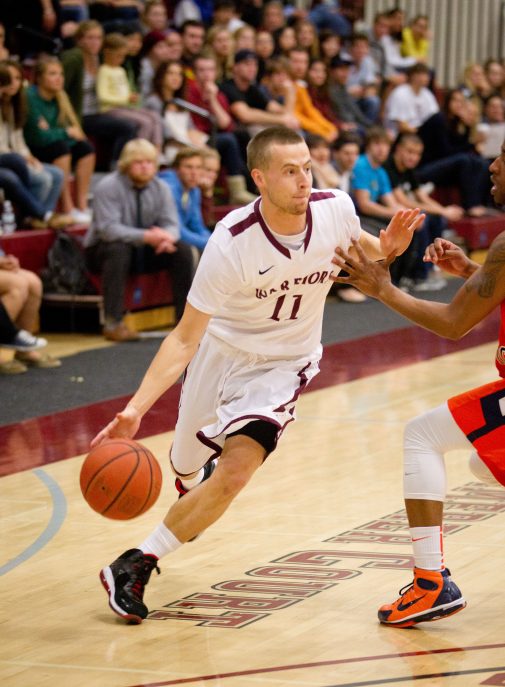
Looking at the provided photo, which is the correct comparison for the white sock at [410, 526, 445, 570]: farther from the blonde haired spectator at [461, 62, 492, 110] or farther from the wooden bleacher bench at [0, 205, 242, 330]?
the blonde haired spectator at [461, 62, 492, 110]

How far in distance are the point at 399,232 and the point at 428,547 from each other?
118cm

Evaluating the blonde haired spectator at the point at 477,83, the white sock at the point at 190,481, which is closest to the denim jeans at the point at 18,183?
the white sock at the point at 190,481

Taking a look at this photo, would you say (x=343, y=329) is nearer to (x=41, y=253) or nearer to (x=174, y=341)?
(x=41, y=253)

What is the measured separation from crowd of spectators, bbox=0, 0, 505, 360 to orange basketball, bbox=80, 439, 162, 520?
667 centimetres

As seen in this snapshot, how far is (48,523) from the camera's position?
→ 628 centimetres

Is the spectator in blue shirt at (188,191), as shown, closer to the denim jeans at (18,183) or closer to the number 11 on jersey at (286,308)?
the denim jeans at (18,183)

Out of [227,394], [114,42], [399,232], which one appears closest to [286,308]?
[227,394]

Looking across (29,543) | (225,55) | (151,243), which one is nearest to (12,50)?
(225,55)

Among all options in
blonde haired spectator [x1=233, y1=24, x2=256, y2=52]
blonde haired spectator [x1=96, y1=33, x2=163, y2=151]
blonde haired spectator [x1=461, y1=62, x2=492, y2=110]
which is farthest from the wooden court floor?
blonde haired spectator [x1=461, y1=62, x2=492, y2=110]

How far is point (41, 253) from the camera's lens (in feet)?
38.2

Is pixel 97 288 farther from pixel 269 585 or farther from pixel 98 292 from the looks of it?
pixel 269 585

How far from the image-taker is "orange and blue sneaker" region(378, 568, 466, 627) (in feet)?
15.4

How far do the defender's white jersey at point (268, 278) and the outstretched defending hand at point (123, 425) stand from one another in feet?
1.52

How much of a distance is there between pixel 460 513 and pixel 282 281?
1.86 meters
